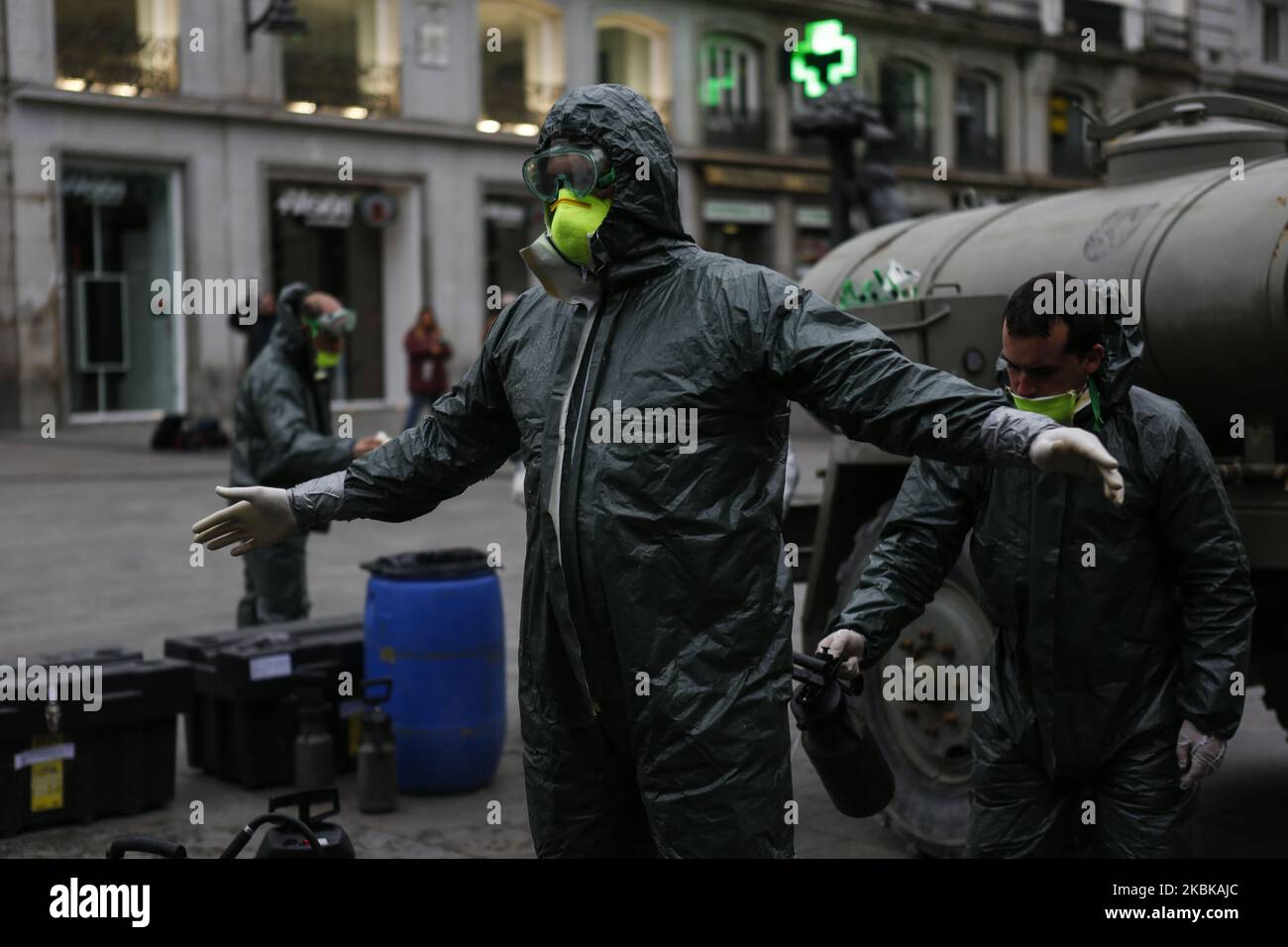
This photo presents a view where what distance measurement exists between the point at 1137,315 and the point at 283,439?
13.1 ft

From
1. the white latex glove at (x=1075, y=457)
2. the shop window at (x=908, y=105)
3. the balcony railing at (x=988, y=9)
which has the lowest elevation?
the white latex glove at (x=1075, y=457)

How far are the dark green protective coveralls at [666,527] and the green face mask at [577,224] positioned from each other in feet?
0.08

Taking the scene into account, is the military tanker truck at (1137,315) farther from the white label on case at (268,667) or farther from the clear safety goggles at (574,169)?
the clear safety goggles at (574,169)

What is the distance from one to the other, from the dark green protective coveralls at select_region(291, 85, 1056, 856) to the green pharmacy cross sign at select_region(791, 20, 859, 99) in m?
9.93

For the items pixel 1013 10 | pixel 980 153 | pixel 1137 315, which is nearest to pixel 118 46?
pixel 980 153

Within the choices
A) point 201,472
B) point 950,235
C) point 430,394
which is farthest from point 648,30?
point 950,235

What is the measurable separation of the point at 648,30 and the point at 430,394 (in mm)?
11352

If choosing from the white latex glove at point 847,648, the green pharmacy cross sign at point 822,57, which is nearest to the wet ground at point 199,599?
the white latex glove at point 847,648

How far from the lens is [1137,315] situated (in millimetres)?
5320

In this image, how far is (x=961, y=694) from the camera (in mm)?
5855

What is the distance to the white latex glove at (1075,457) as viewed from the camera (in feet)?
9.25

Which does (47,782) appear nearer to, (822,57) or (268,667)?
(268,667)
